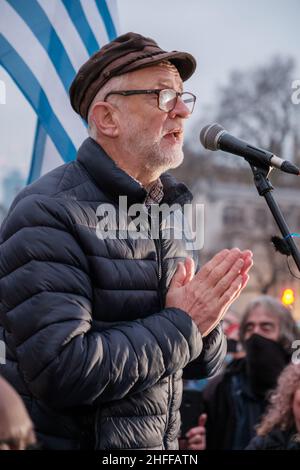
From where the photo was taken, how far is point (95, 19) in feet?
14.7

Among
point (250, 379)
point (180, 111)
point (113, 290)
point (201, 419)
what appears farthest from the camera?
point (250, 379)

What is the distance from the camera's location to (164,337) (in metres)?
2.89

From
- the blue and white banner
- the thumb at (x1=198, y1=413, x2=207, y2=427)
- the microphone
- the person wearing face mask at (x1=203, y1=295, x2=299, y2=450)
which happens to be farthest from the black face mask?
the microphone

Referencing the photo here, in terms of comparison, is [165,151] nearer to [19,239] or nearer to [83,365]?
[19,239]

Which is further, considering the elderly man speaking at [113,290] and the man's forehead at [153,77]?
the man's forehead at [153,77]

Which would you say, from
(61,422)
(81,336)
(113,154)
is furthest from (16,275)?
(113,154)

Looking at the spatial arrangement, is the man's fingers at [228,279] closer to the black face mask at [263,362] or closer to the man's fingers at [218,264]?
the man's fingers at [218,264]

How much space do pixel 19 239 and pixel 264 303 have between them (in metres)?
3.05

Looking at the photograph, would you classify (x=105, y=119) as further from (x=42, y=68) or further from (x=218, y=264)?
(x=42, y=68)

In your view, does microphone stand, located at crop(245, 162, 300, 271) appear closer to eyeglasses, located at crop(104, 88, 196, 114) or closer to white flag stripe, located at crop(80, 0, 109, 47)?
eyeglasses, located at crop(104, 88, 196, 114)

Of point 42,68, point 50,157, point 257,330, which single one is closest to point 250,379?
point 257,330

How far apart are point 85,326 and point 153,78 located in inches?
42.8

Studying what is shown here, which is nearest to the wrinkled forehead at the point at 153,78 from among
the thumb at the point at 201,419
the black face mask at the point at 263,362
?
the thumb at the point at 201,419

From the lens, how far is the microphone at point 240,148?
10.4ft
